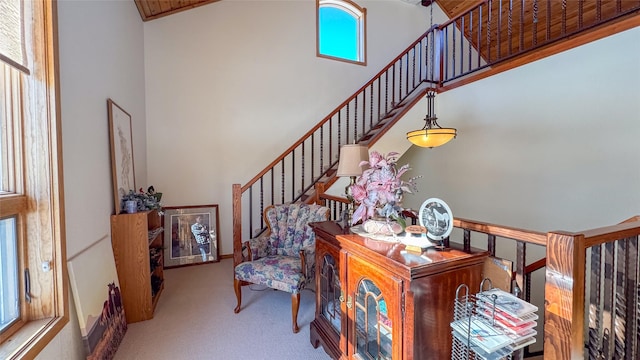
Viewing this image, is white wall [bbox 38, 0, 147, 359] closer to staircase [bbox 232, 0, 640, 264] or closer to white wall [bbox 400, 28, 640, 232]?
staircase [bbox 232, 0, 640, 264]

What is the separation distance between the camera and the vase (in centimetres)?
156

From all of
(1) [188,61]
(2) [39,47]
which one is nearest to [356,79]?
(1) [188,61]

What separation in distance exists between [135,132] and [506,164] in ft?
14.4

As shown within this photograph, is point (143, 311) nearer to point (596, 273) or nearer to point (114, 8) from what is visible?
point (114, 8)

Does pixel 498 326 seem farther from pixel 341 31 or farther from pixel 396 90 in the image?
pixel 341 31

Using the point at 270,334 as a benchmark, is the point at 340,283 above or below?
above

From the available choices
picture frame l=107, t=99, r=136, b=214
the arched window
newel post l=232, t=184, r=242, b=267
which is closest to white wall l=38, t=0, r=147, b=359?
picture frame l=107, t=99, r=136, b=214

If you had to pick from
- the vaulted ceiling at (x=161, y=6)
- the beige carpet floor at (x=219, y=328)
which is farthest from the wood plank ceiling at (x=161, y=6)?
the beige carpet floor at (x=219, y=328)

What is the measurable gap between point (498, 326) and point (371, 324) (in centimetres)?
61

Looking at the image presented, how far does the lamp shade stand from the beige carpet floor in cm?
136

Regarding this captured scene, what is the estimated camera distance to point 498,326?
1017 mm

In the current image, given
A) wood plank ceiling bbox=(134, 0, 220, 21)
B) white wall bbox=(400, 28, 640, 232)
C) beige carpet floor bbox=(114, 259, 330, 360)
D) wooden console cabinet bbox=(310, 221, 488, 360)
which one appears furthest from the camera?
wood plank ceiling bbox=(134, 0, 220, 21)

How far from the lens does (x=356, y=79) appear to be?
4.77 meters

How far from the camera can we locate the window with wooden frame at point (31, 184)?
1.27 m
